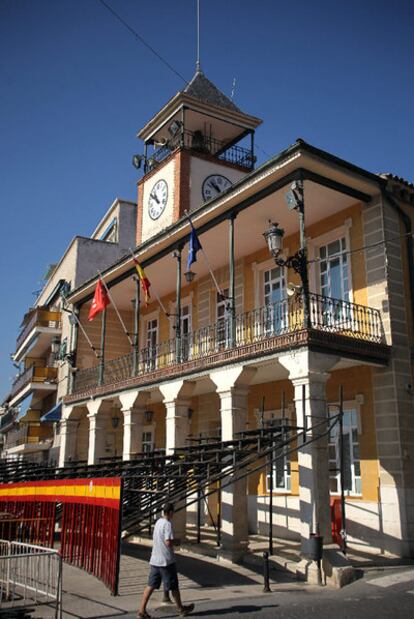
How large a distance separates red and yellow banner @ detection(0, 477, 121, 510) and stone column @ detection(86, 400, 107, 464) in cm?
409

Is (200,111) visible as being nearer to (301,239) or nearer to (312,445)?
(301,239)

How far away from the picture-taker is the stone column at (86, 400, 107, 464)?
19.5 meters

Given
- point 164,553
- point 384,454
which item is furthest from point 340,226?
point 164,553

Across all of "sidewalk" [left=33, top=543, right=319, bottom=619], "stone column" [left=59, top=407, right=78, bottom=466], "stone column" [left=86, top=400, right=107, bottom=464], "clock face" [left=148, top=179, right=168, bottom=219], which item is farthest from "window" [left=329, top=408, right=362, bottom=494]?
"clock face" [left=148, top=179, right=168, bottom=219]

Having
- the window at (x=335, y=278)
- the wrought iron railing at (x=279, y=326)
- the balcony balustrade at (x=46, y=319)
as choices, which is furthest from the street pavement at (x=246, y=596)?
the balcony balustrade at (x=46, y=319)

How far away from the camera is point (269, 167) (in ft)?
43.1

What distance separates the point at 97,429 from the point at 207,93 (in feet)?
43.0

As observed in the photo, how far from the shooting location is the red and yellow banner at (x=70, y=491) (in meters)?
9.90

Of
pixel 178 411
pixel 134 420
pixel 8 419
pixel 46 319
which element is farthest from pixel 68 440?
pixel 8 419

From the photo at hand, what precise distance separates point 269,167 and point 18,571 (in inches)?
357

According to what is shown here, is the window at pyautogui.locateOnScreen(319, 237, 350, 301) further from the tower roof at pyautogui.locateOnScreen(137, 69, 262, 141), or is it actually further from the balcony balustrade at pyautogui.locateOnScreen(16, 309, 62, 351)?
the balcony balustrade at pyautogui.locateOnScreen(16, 309, 62, 351)

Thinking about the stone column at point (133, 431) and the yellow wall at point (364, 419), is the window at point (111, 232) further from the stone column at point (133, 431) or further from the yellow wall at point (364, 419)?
the yellow wall at point (364, 419)

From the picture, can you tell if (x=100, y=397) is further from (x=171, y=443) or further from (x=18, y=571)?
(x=18, y=571)

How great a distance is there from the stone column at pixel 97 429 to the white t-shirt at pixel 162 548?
37.2 ft
